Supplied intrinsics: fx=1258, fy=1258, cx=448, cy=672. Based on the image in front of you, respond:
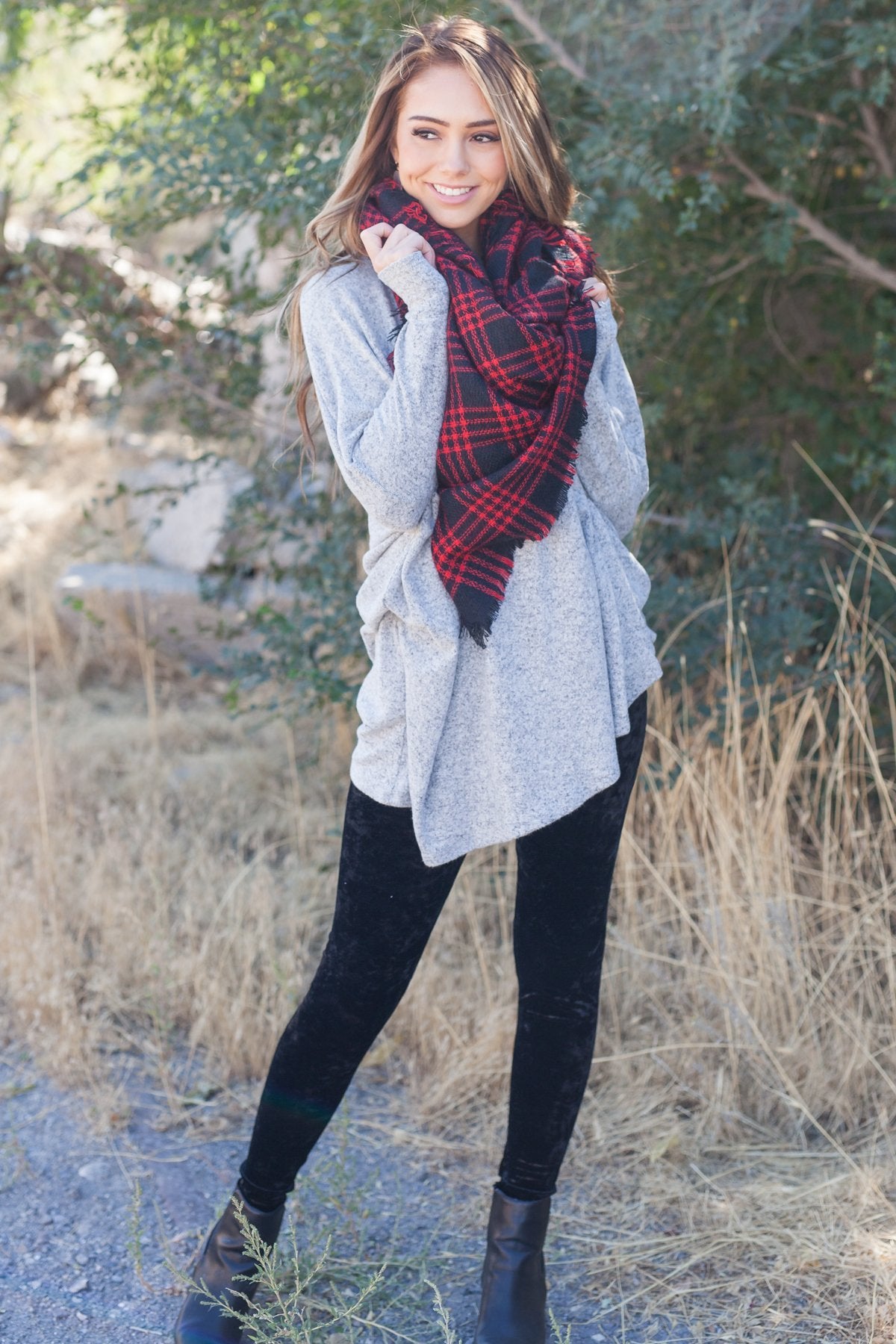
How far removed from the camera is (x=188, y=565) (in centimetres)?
581

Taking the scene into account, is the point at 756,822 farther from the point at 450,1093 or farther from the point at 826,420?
the point at 826,420

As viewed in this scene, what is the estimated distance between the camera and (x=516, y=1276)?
6.88 feet

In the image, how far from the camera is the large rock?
5.33 meters

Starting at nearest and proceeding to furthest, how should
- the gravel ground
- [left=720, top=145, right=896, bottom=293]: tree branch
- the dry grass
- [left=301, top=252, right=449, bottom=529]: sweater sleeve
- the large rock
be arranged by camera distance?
1. [left=301, top=252, right=449, bottom=529]: sweater sleeve
2. the gravel ground
3. the dry grass
4. [left=720, top=145, right=896, bottom=293]: tree branch
5. the large rock

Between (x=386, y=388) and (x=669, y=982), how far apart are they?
5.89 ft

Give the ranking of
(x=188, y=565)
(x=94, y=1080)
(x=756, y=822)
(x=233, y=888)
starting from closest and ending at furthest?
(x=94, y=1080), (x=756, y=822), (x=233, y=888), (x=188, y=565)

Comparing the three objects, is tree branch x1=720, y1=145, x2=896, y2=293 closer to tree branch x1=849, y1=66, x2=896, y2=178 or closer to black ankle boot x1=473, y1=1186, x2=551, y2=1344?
tree branch x1=849, y1=66, x2=896, y2=178

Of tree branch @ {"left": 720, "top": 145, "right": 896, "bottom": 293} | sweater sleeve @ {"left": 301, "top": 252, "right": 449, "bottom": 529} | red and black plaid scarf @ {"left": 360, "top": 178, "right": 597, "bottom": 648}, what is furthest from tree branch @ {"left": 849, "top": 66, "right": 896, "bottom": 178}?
sweater sleeve @ {"left": 301, "top": 252, "right": 449, "bottom": 529}

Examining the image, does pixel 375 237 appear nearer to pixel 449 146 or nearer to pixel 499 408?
pixel 449 146

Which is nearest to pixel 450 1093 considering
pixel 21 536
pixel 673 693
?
pixel 673 693

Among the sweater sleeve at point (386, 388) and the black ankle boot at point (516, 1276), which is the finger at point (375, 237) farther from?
the black ankle boot at point (516, 1276)

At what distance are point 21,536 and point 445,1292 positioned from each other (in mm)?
4956

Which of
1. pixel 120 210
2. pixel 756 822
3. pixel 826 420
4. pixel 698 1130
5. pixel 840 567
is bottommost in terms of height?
pixel 698 1130

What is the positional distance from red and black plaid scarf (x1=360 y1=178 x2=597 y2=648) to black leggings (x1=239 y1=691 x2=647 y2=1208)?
1.21ft
